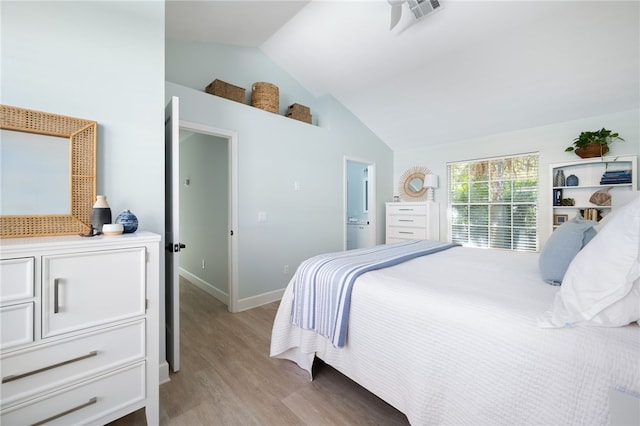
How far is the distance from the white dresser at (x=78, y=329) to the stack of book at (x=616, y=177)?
4.60 meters

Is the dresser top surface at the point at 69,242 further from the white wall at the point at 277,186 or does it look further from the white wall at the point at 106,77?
the white wall at the point at 277,186

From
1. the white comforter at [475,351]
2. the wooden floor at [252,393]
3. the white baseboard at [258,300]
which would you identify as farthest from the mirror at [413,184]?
the wooden floor at [252,393]

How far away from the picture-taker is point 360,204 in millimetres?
5742

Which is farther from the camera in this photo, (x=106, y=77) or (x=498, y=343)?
(x=106, y=77)

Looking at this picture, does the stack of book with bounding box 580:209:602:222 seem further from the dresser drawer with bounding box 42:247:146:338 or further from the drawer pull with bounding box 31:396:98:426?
the drawer pull with bounding box 31:396:98:426

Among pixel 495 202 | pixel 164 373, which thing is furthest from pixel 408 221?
pixel 164 373

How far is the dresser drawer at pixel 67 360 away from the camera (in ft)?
3.33

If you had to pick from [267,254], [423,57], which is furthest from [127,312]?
[423,57]

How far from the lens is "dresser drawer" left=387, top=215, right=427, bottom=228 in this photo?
442 centimetres

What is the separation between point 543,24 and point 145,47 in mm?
3362

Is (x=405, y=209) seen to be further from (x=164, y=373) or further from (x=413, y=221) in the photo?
(x=164, y=373)

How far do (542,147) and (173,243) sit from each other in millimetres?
4647

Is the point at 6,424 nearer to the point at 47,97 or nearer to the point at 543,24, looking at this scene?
the point at 47,97

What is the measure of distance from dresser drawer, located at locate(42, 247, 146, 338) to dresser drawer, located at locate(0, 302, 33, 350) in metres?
0.04
